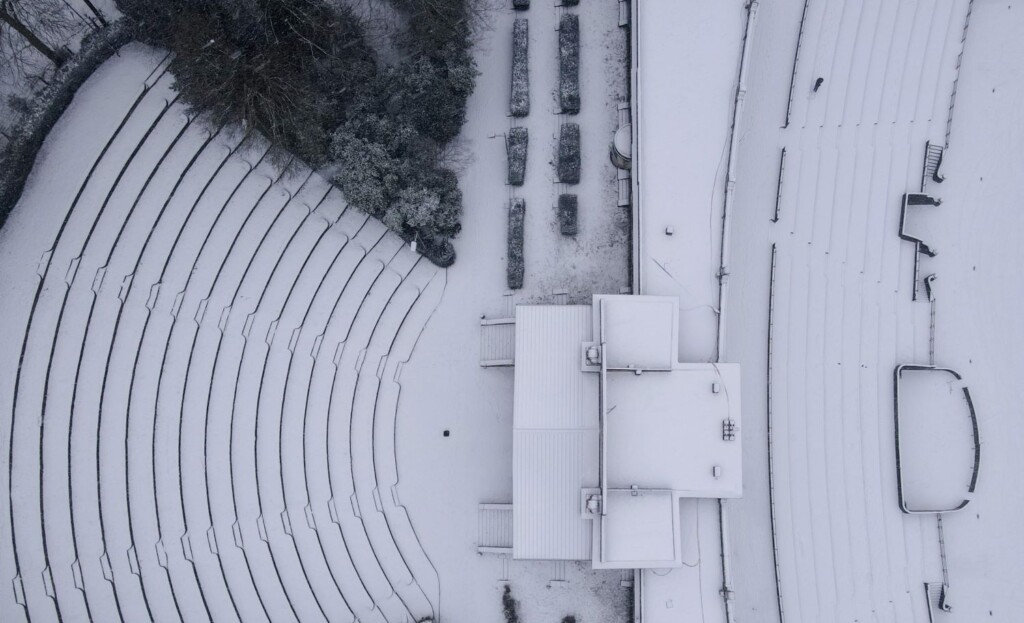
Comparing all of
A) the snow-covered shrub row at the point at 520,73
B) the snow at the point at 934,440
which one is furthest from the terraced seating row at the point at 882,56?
the snow-covered shrub row at the point at 520,73

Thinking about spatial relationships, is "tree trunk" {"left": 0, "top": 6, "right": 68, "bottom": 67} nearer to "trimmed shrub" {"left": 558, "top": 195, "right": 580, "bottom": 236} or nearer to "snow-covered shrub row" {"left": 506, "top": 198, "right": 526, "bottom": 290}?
"snow-covered shrub row" {"left": 506, "top": 198, "right": 526, "bottom": 290}

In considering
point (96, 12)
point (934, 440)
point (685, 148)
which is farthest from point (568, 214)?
point (96, 12)

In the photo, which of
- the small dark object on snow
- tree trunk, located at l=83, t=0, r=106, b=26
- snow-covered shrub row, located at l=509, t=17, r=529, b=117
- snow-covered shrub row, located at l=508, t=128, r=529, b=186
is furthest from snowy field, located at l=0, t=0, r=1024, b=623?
tree trunk, located at l=83, t=0, r=106, b=26

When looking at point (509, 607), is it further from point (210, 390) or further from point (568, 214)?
point (568, 214)

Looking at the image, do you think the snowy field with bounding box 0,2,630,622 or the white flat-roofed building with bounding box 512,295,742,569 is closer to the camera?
the white flat-roofed building with bounding box 512,295,742,569

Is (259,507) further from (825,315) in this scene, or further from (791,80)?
(791,80)

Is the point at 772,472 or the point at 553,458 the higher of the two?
the point at 553,458

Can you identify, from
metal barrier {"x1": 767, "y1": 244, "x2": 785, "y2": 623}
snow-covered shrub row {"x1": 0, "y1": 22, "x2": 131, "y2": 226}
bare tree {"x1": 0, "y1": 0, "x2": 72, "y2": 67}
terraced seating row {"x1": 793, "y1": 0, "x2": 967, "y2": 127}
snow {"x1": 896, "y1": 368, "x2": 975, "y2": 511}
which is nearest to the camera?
bare tree {"x1": 0, "y1": 0, "x2": 72, "y2": 67}

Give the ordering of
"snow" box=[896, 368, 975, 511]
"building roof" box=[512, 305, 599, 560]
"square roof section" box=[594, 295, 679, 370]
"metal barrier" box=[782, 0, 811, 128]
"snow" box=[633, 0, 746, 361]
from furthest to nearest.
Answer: "metal barrier" box=[782, 0, 811, 128], "snow" box=[896, 368, 975, 511], "snow" box=[633, 0, 746, 361], "building roof" box=[512, 305, 599, 560], "square roof section" box=[594, 295, 679, 370]

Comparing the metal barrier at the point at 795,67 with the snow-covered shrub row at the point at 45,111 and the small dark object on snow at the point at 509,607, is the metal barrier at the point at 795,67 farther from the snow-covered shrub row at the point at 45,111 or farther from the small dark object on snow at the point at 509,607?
the snow-covered shrub row at the point at 45,111
